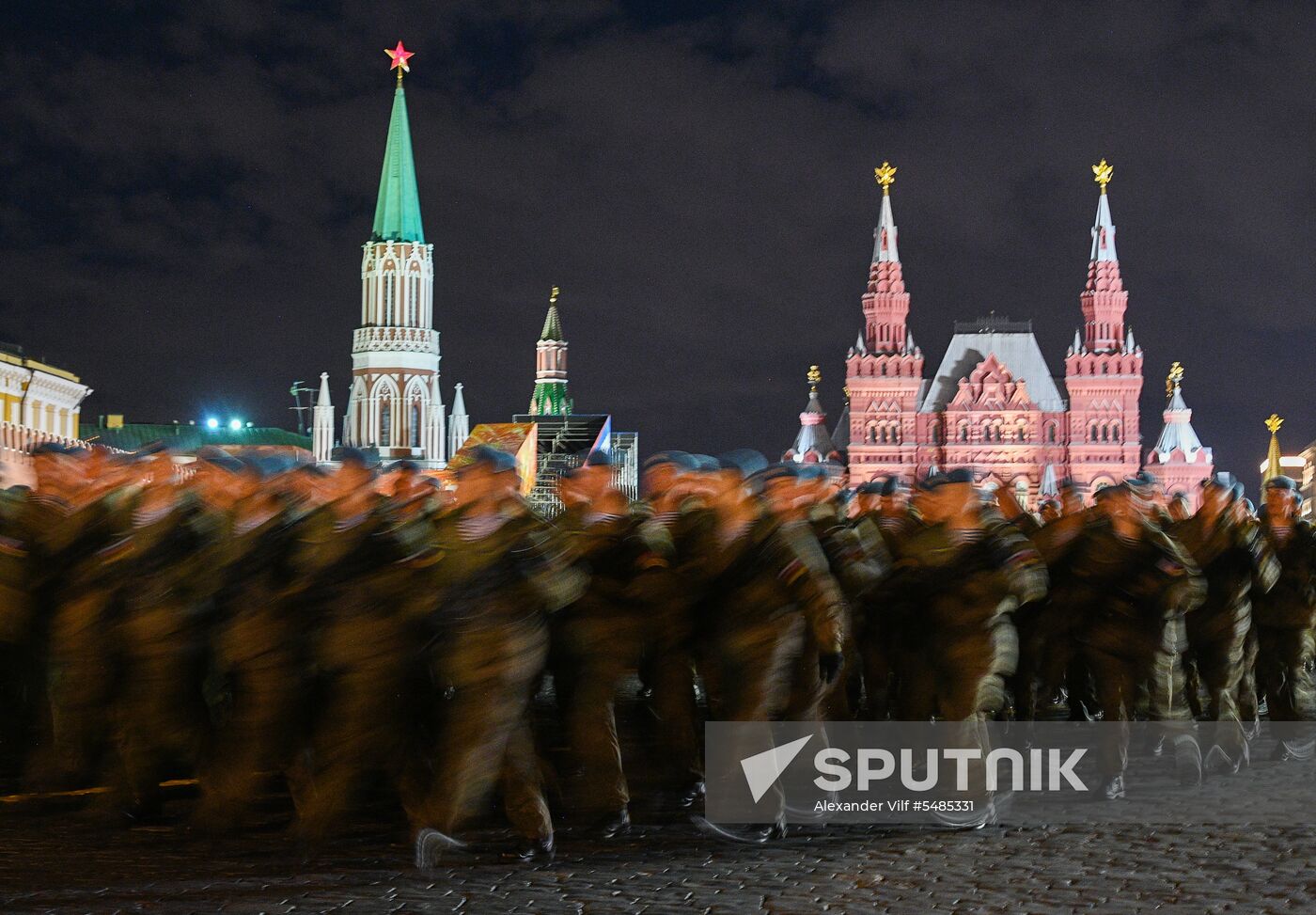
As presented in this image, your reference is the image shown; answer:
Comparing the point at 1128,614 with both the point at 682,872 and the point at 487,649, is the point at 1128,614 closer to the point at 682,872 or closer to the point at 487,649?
the point at 682,872

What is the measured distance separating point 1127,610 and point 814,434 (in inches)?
3471

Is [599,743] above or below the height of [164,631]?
below

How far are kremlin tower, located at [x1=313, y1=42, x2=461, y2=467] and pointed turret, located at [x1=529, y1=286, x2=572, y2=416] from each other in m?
24.2

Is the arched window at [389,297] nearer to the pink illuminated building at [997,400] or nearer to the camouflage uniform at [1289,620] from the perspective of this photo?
the pink illuminated building at [997,400]

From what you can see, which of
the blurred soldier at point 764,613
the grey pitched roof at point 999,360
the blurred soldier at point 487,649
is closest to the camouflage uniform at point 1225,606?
the blurred soldier at point 764,613

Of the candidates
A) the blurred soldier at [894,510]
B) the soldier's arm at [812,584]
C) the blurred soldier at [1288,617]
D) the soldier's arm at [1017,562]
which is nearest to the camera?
the soldier's arm at [812,584]

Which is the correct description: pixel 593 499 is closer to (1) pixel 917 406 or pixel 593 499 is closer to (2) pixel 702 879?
(2) pixel 702 879

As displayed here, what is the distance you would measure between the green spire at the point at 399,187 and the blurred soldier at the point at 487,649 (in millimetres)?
84027

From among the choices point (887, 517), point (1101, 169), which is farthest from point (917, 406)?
point (887, 517)

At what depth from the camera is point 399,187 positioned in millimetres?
89812

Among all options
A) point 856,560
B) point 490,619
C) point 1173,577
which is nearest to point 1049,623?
point 1173,577

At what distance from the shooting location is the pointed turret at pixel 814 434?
94.7 meters

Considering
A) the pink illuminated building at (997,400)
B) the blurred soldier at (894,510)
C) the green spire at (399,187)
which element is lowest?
→ the blurred soldier at (894,510)

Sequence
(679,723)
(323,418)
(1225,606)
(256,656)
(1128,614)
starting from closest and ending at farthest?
(256,656)
(679,723)
(1128,614)
(1225,606)
(323,418)
